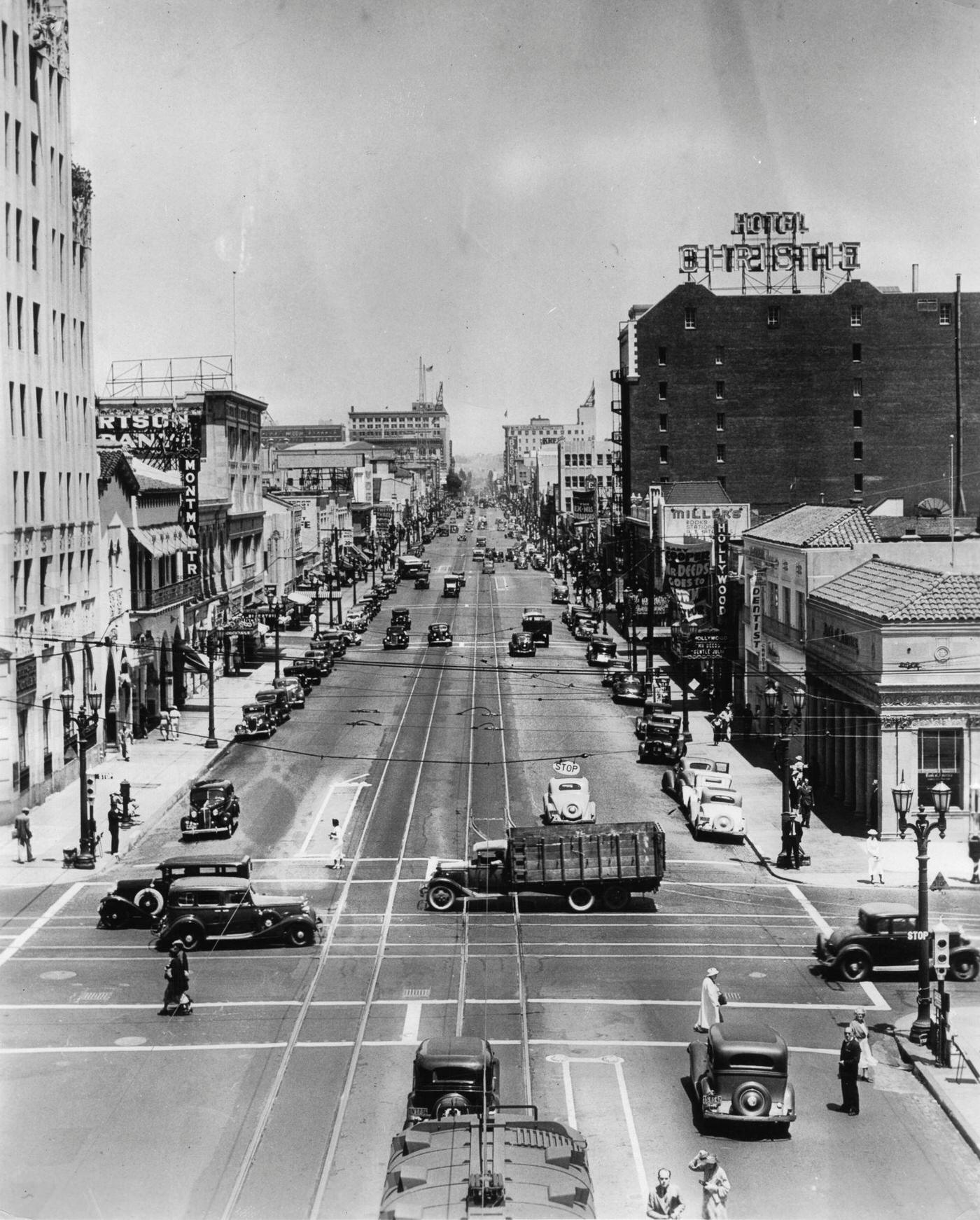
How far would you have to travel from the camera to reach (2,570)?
47.9m

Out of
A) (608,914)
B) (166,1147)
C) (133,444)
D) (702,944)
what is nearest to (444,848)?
(608,914)

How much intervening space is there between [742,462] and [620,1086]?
97.1 meters

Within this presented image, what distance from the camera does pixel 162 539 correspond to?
2906 inches

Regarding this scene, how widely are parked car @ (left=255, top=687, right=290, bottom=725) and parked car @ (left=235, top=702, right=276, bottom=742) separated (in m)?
0.79

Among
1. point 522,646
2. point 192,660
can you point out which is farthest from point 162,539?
point 522,646

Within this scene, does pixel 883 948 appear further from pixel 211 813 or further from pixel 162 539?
pixel 162 539

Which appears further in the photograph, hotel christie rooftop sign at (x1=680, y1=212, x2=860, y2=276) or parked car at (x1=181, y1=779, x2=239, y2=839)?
hotel christie rooftop sign at (x1=680, y1=212, x2=860, y2=276)

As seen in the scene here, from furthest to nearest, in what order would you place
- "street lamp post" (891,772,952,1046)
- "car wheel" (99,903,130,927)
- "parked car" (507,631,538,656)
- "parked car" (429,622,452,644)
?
"parked car" (429,622,452,644) → "parked car" (507,631,538,656) → "car wheel" (99,903,130,927) → "street lamp post" (891,772,952,1046)

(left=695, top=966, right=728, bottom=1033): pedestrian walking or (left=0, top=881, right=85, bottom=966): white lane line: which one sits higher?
(left=695, top=966, right=728, bottom=1033): pedestrian walking

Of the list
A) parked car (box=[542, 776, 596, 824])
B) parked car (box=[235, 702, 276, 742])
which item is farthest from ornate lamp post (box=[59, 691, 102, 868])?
parked car (box=[235, 702, 276, 742])

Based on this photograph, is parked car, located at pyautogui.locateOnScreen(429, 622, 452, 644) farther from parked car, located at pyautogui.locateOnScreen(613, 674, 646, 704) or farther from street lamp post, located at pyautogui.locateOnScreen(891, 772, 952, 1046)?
street lamp post, located at pyautogui.locateOnScreen(891, 772, 952, 1046)

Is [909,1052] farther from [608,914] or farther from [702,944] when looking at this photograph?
[608,914]

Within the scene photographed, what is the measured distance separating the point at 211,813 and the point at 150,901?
32.8ft

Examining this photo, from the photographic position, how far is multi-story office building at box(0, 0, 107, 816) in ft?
161
